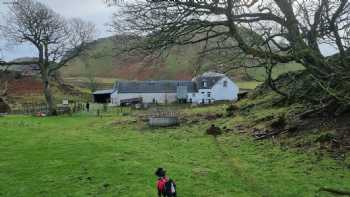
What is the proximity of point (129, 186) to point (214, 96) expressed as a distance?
93130 millimetres

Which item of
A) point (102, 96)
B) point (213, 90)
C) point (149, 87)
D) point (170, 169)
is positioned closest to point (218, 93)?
point (213, 90)

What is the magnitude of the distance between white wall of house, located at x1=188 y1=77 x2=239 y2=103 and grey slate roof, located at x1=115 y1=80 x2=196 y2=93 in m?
2.42

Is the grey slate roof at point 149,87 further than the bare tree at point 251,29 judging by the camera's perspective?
Yes

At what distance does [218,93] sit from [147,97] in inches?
725

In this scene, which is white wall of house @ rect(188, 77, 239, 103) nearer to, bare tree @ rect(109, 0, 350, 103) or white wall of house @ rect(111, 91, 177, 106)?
white wall of house @ rect(111, 91, 177, 106)

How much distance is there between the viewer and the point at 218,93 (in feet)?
345

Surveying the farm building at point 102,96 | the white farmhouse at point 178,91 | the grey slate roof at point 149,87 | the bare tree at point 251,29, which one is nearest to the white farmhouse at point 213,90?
the white farmhouse at point 178,91

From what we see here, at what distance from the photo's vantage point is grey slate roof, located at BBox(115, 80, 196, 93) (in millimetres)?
106206

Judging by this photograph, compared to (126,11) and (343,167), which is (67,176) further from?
(343,167)

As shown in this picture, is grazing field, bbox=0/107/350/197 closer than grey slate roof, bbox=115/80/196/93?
Yes

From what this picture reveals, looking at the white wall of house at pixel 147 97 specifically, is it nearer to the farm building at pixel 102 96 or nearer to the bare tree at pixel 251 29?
the farm building at pixel 102 96

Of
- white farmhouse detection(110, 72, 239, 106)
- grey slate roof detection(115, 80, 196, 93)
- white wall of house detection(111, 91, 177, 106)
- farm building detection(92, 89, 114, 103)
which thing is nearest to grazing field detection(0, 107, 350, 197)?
white farmhouse detection(110, 72, 239, 106)

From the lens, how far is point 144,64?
14.3 meters

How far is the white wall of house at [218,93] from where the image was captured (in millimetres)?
104625
